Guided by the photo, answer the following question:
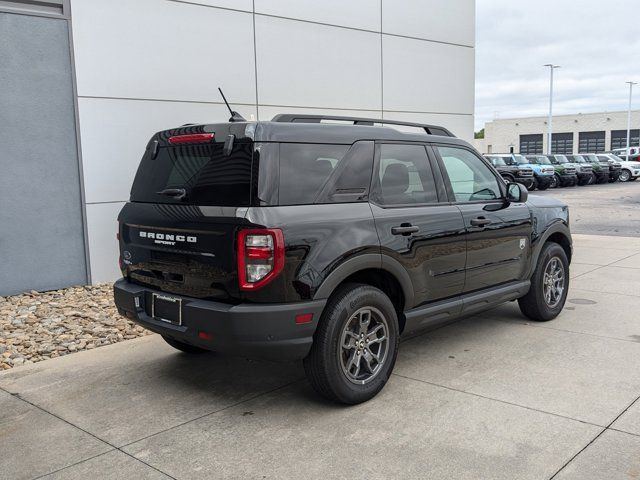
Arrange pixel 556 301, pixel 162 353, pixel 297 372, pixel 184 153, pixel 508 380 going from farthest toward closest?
pixel 556 301
pixel 162 353
pixel 297 372
pixel 508 380
pixel 184 153

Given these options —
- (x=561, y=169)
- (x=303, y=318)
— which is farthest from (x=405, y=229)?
(x=561, y=169)

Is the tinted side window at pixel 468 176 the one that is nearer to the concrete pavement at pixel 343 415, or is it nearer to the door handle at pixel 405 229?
the door handle at pixel 405 229

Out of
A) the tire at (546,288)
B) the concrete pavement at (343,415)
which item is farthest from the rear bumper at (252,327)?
the tire at (546,288)

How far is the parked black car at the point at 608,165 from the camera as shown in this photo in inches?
1375

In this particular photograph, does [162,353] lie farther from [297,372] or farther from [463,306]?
[463,306]

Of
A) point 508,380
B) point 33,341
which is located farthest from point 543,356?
point 33,341

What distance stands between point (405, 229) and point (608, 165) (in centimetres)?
3543

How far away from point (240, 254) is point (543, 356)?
284 cm

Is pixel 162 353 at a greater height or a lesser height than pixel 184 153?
lesser

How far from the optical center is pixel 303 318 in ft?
12.2

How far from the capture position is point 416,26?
11.2m

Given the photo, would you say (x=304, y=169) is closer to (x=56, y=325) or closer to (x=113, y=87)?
(x=56, y=325)

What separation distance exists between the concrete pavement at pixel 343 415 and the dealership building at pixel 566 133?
75.4 meters

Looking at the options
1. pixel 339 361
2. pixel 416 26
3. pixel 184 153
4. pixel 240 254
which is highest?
pixel 416 26
